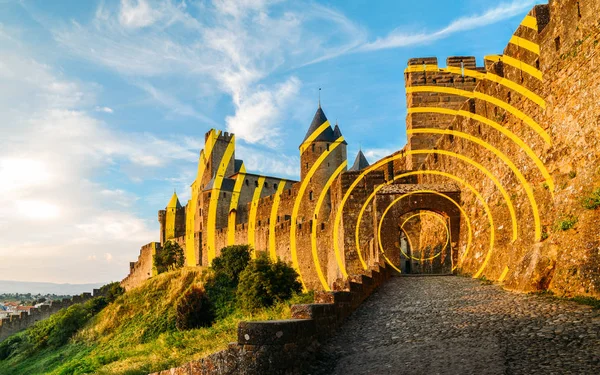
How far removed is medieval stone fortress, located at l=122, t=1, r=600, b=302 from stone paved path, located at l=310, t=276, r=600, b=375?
3.42 feet

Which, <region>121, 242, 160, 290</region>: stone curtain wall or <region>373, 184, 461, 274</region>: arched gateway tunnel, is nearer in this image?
<region>373, 184, 461, 274</region>: arched gateway tunnel

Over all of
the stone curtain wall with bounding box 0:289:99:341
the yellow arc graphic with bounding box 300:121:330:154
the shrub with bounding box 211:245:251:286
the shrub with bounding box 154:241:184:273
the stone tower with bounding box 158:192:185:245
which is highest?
the yellow arc graphic with bounding box 300:121:330:154

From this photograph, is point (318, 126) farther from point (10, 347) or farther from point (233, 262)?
point (10, 347)

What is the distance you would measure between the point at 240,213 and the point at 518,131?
4060cm

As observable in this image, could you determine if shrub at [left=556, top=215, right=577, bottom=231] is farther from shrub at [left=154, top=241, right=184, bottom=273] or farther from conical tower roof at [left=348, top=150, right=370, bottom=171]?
shrub at [left=154, top=241, right=184, bottom=273]

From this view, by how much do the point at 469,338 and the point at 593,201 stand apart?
3107 millimetres

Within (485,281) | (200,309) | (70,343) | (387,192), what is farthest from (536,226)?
(70,343)

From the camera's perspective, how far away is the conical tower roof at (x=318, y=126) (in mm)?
Answer: 39281

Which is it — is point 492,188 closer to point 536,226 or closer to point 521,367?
point 536,226

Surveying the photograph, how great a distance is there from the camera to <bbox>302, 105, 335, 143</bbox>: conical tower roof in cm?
3928

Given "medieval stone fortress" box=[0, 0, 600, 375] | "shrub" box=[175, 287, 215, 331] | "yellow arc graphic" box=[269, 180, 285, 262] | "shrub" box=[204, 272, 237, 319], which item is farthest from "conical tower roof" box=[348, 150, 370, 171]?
"shrub" box=[175, 287, 215, 331]
